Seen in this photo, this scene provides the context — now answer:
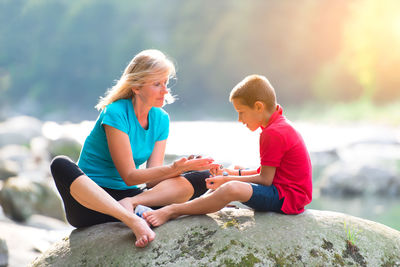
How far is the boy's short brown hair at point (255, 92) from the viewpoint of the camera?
2779mm

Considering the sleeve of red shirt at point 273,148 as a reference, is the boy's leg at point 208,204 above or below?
below

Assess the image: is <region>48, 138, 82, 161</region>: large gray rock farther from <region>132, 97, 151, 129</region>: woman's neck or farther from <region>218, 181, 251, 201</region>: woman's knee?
<region>218, 181, 251, 201</region>: woman's knee

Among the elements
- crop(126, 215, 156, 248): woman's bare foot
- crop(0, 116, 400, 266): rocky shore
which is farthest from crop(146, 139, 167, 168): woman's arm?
crop(0, 116, 400, 266): rocky shore

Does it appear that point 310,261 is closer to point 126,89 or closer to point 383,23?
point 126,89

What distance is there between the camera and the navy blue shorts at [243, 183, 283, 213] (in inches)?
107

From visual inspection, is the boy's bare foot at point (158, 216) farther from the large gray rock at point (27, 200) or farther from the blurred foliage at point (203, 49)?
the blurred foliage at point (203, 49)

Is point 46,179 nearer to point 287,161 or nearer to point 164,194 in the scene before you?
point 164,194

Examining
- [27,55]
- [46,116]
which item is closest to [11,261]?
[46,116]

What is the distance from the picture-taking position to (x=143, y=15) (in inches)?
1363

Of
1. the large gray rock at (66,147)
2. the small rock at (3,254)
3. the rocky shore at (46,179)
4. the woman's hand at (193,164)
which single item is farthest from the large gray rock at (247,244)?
the large gray rock at (66,147)

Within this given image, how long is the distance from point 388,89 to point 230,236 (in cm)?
2281

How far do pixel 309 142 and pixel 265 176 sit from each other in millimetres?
15387

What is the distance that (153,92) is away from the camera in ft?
9.72

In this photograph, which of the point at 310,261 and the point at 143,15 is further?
the point at 143,15
